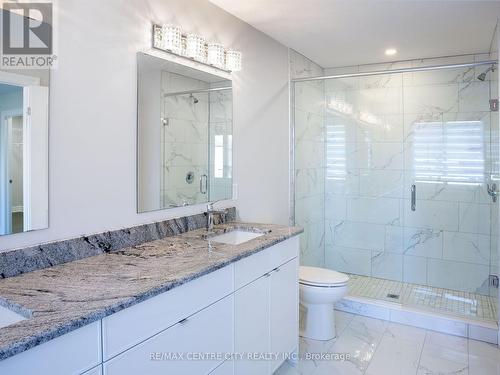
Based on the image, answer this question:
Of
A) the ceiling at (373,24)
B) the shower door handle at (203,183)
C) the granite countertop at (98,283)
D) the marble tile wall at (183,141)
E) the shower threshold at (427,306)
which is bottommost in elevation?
the shower threshold at (427,306)

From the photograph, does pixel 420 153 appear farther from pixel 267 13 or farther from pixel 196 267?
pixel 196 267

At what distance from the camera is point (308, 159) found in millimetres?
3887

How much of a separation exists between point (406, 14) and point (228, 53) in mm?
1237

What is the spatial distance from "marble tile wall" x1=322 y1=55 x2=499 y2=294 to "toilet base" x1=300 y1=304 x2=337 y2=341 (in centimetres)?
114

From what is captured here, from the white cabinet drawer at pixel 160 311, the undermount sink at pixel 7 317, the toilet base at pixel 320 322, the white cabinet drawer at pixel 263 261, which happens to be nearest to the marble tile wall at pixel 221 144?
the white cabinet drawer at pixel 263 261

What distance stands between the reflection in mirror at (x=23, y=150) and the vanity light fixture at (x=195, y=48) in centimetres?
73

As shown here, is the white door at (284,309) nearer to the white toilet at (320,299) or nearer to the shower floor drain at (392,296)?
the white toilet at (320,299)

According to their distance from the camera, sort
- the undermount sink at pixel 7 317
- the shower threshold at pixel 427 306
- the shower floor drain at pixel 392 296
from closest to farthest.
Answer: the undermount sink at pixel 7 317 → the shower threshold at pixel 427 306 → the shower floor drain at pixel 392 296

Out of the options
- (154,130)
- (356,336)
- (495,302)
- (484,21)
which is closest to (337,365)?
(356,336)

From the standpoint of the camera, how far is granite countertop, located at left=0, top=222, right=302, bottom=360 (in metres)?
1.00

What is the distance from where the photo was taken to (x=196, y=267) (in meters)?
1.56

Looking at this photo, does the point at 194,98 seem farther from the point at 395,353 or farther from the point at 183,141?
the point at 395,353

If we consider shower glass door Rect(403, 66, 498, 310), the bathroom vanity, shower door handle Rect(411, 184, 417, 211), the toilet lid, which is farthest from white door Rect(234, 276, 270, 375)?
shower door handle Rect(411, 184, 417, 211)

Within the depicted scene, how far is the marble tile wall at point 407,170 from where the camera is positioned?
11.8ft
